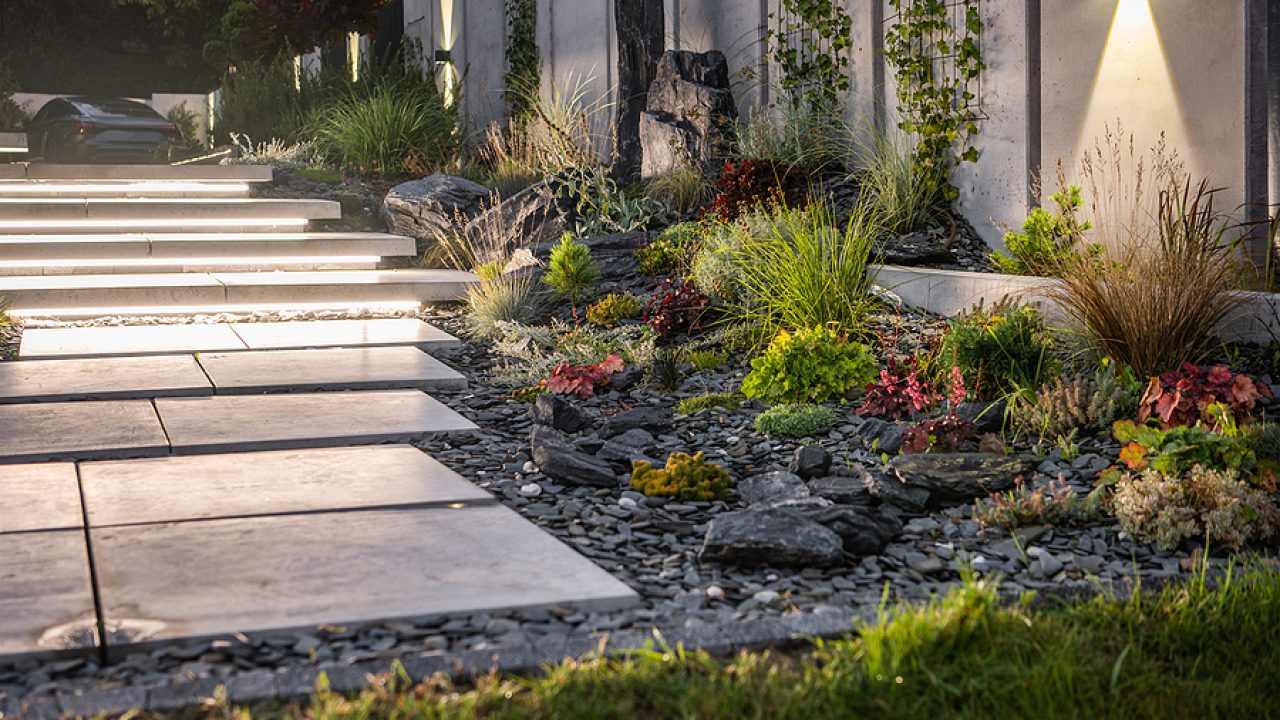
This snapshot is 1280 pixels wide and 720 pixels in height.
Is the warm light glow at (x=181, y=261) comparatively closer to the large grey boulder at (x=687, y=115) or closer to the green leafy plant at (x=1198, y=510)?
the large grey boulder at (x=687, y=115)

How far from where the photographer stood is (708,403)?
15.9 feet

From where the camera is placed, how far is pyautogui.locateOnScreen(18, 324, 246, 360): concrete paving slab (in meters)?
6.01

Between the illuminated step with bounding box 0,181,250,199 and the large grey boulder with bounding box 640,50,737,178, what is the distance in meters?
3.76

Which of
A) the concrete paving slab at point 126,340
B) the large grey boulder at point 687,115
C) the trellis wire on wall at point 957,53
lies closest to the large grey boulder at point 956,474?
the concrete paving slab at point 126,340

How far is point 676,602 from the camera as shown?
276cm

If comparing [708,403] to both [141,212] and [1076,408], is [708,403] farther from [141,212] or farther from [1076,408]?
[141,212]

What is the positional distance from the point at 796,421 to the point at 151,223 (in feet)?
22.7

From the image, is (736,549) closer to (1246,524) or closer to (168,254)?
(1246,524)

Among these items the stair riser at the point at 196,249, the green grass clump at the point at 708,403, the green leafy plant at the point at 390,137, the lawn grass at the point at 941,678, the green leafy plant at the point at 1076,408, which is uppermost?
the green leafy plant at the point at 390,137

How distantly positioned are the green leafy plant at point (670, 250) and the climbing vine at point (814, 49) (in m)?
1.62

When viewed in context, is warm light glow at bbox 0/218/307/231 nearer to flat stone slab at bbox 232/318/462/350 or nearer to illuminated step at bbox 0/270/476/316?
illuminated step at bbox 0/270/476/316

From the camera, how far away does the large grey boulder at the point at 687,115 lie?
8852mm

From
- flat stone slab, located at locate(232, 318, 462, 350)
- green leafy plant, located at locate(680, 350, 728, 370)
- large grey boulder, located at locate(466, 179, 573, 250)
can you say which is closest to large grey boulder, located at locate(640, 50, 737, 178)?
large grey boulder, located at locate(466, 179, 573, 250)

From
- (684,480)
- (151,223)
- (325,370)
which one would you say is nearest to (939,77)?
(325,370)
